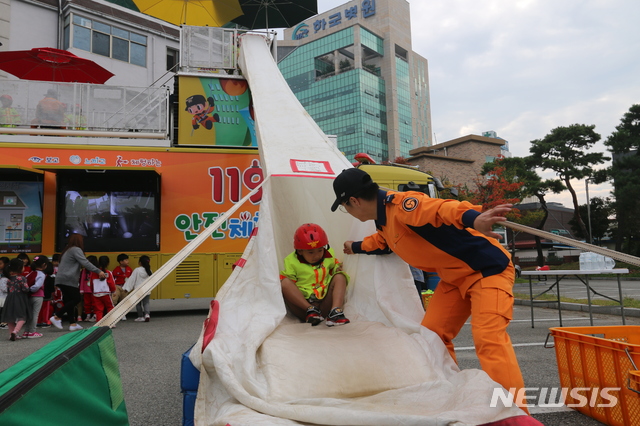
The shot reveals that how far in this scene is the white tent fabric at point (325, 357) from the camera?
1.87m

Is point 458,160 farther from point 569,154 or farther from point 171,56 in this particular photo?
point 171,56

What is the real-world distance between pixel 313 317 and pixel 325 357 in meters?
0.83

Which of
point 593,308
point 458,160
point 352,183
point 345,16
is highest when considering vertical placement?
point 345,16

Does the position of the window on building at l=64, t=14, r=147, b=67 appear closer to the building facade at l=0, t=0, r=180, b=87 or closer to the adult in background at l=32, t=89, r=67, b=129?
the building facade at l=0, t=0, r=180, b=87

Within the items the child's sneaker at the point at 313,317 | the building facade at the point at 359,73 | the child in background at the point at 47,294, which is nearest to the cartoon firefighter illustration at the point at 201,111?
the child in background at the point at 47,294

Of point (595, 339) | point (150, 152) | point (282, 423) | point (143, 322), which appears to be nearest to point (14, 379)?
point (282, 423)

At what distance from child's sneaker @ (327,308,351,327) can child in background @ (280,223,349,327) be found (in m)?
0.18

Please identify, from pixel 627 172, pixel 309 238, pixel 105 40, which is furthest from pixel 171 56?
pixel 627 172

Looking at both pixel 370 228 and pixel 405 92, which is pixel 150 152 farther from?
pixel 405 92

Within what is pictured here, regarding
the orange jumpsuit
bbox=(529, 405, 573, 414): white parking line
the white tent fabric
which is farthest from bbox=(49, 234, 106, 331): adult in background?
bbox=(529, 405, 573, 414): white parking line

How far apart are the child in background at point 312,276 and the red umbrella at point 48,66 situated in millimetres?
9817

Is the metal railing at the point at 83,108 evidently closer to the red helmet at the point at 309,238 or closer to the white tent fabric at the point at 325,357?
the white tent fabric at the point at 325,357

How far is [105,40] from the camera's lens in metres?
17.9

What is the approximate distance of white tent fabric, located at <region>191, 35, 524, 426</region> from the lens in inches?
73.4
